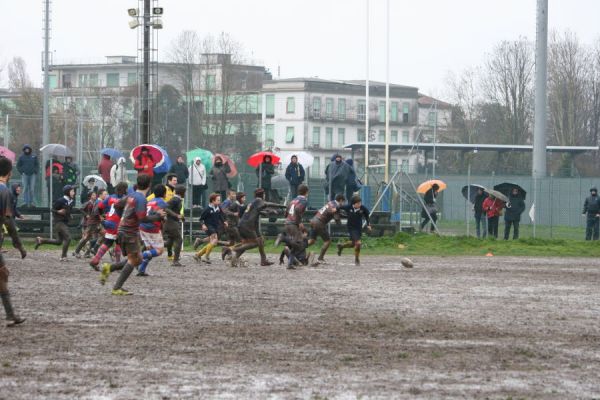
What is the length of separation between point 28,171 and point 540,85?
18.1m

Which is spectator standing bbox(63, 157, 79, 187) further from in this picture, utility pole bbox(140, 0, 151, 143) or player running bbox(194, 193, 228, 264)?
player running bbox(194, 193, 228, 264)

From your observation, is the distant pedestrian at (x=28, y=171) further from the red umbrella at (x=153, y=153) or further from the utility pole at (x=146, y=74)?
the red umbrella at (x=153, y=153)

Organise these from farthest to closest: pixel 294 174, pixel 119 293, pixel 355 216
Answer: pixel 294 174 → pixel 355 216 → pixel 119 293

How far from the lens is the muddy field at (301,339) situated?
33.9 ft

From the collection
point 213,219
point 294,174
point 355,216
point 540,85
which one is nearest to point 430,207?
point 294,174

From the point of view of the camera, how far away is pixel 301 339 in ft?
44.3

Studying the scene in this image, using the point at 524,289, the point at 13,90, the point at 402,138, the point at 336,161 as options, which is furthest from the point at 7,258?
the point at 402,138

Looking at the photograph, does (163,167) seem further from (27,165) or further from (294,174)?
(27,165)

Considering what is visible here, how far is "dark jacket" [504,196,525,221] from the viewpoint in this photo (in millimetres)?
38875

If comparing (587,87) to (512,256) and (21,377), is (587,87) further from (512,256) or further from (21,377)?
(21,377)

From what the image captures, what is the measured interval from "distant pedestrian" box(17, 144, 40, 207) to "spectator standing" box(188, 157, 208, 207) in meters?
4.54

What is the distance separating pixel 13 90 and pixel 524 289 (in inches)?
3337

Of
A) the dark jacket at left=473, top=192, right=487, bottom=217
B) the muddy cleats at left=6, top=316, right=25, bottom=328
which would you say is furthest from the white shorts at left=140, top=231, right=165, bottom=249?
the dark jacket at left=473, top=192, right=487, bottom=217

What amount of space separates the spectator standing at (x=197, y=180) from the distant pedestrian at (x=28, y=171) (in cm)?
454
